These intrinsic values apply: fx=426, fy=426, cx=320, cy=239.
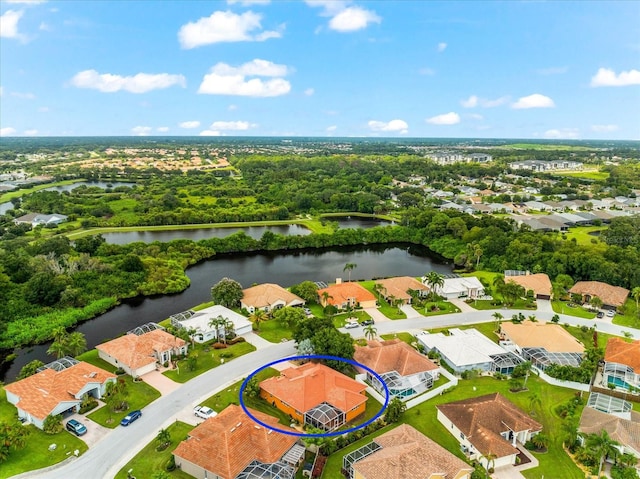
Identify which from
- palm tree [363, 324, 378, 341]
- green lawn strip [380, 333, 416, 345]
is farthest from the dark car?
green lawn strip [380, 333, 416, 345]

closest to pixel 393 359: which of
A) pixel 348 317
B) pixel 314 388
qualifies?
pixel 314 388

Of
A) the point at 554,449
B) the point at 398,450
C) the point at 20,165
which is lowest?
the point at 554,449

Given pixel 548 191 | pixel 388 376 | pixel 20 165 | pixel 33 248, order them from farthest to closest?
pixel 20 165
pixel 548 191
pixel 33 248
pixel 388 376

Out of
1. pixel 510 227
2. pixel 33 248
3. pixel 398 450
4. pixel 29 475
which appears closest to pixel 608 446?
pixel 398 450

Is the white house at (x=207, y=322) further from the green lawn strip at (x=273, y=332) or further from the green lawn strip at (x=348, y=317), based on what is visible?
the green lawn strip at (x=348, y=317)

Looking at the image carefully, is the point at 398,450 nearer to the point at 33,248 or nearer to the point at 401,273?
the point at 401,273

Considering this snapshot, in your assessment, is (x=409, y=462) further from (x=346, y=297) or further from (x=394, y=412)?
(x=346, y=297)

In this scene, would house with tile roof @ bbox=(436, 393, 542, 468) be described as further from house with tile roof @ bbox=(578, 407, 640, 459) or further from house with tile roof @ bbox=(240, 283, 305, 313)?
house with tile roof @ bbox=(240, 283, 305, 313)
